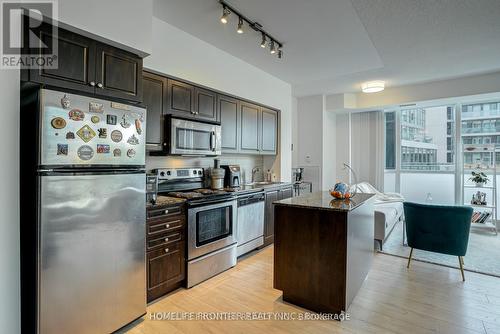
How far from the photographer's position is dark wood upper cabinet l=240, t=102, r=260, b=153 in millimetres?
4148

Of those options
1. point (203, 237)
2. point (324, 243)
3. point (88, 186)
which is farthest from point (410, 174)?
point (88, 186)

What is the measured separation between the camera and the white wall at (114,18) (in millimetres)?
1850

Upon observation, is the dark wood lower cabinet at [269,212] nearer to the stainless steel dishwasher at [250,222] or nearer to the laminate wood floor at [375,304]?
the stainless steel dishwasher at [250,222]

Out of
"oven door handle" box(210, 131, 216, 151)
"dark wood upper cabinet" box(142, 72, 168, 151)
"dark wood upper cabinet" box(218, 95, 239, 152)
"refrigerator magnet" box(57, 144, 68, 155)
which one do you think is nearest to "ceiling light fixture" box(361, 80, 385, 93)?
"dark wood upper cabinet" box(218, 95, 239, 152)

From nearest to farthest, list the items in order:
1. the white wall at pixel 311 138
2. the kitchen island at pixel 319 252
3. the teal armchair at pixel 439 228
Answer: the kitchen island at pixel 319 252 < the teal armchair at pixel 439 228 < the white wall at pixel 311 138

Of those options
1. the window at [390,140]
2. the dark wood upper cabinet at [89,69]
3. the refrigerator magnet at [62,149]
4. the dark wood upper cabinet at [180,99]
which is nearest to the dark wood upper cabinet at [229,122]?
the dark wood upper cabinet at [180,99]

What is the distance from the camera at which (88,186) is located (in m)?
1.86

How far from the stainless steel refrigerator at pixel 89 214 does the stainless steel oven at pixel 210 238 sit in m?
0.66

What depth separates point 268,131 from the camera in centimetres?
474

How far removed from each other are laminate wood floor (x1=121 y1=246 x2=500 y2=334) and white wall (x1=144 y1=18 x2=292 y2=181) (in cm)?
237

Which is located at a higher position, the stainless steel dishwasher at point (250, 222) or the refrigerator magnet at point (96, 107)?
the refrigerator magnet at point (96, 107)

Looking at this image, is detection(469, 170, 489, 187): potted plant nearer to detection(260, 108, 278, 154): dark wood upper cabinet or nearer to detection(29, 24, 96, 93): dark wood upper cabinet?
detection(260, 108, 278, 154): dark wood upper cabinet

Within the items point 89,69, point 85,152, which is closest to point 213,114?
point 89,69

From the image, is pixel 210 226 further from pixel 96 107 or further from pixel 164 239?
pixel 96 107
